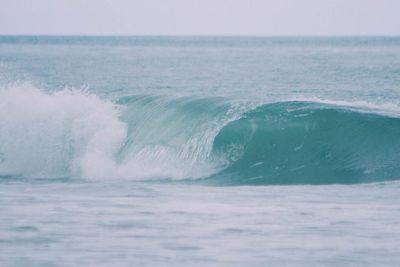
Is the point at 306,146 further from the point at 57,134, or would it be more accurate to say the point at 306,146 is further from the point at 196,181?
the point at 57,134

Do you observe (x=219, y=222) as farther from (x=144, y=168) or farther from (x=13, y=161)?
(x=13, y=161)

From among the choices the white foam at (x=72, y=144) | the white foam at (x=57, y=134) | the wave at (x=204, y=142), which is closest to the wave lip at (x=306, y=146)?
the wave at (x=204, y=142)

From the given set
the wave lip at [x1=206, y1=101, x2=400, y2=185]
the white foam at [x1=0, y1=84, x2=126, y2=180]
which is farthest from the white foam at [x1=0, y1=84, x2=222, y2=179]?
the wave lip at [x1=206, y1=101, x2=400, y2=185]

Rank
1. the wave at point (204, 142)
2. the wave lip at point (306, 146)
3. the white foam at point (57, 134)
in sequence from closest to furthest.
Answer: the wave lip at point (306, 146), the wave at point (204, 142), the white foam at point (57, 134)

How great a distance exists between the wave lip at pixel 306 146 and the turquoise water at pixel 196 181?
3 cm

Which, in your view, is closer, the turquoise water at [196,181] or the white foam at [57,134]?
the turquoise water at [196,181]

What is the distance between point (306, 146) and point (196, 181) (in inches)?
94.1

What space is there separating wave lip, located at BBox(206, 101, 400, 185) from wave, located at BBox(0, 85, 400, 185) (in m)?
0.02

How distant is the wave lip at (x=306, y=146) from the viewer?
11.9 meters

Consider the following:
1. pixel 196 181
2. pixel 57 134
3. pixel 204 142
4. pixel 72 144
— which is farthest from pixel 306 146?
pixel 57 134

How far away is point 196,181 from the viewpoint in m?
11.9

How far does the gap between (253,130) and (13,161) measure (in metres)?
4.59

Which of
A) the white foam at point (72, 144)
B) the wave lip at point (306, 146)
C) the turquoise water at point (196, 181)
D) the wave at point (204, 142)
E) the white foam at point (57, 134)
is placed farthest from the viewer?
the white foam at point (57, 134)

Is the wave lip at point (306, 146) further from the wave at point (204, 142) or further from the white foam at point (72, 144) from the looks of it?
the white foam at point (72, 144)
